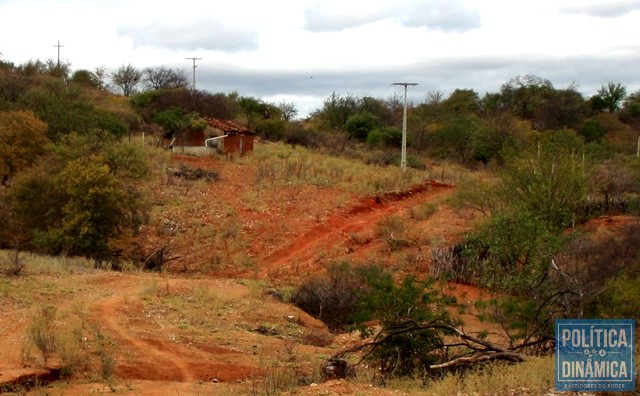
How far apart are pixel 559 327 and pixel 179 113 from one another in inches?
1387

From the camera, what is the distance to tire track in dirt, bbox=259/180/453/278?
86.4ft

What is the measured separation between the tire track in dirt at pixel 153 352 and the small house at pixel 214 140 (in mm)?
24303

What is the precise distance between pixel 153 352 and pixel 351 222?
16851 millimetres

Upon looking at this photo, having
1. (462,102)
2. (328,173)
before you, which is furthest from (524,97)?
(328,173)

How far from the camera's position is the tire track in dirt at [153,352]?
40.4 ft

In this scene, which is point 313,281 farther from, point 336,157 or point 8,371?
point 336,157

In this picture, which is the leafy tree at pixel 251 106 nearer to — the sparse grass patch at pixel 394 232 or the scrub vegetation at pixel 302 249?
the scrub vegetation at pixel 302 249

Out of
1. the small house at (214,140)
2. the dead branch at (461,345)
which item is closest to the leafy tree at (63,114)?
the small house at (214,140)

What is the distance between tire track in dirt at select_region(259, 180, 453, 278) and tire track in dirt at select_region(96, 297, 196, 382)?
964cm

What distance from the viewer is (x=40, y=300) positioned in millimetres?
16000

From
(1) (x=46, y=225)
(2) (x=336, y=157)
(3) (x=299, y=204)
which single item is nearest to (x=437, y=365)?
(1) (x=46, y=225)

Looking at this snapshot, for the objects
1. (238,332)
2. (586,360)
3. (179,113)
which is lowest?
(238,332)

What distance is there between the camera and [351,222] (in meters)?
29.7

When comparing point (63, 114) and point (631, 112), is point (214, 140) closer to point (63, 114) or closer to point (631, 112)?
point (63, 114)
